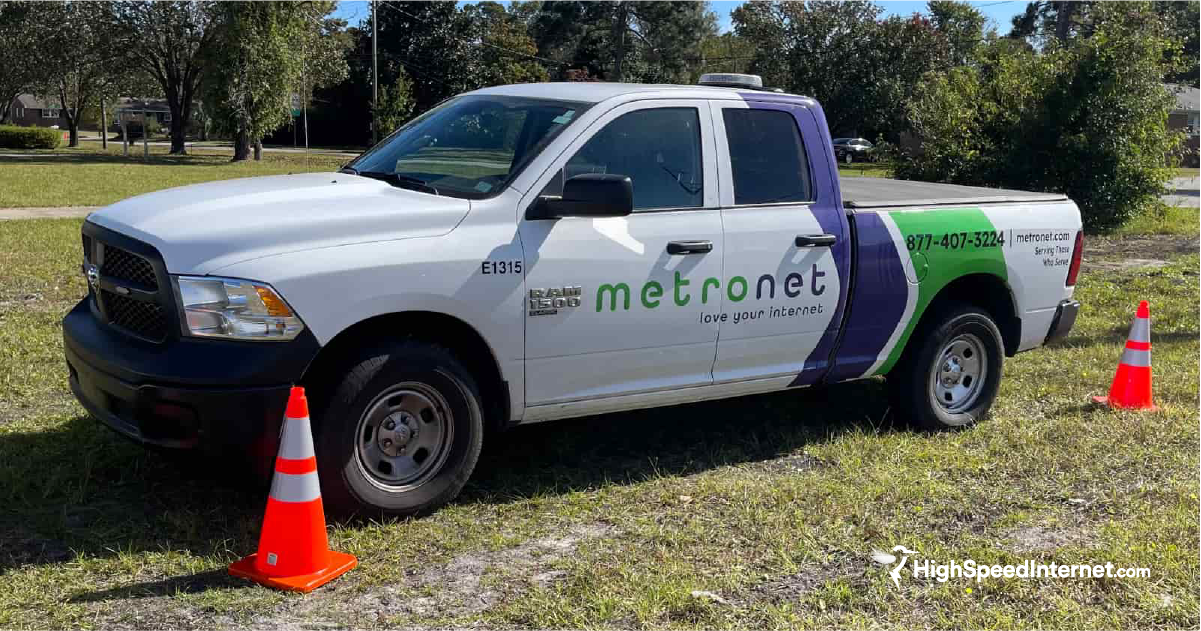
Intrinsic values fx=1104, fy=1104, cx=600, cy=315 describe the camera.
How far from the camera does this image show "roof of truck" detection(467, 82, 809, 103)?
533 cm

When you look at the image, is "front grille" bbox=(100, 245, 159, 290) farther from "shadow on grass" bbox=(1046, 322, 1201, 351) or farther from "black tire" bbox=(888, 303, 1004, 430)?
"shadow on grass" bbox=(1046, 322, 1201, 351)

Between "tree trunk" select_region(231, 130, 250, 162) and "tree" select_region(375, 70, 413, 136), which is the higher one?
"tree" select_region(375, 70, 413, 136)

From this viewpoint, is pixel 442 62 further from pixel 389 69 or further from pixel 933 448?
pixel 933 448

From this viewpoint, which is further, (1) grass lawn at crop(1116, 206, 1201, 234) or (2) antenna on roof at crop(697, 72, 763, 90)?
(1) grass lawn at crop(1116, 206, 1201, 234)

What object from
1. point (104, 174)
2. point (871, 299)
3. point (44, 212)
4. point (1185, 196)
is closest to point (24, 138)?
point (104, 174)

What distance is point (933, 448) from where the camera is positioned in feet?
20.1

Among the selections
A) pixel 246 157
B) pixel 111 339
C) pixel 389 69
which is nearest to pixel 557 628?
pixel 111 339

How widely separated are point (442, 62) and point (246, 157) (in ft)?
64.4

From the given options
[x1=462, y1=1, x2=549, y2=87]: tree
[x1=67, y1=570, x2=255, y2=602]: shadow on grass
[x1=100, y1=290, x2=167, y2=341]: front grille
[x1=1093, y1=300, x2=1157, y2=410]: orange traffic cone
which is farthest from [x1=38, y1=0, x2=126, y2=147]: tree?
[x1=67, y1=570, x2=255, y2=602]: shadow on grass

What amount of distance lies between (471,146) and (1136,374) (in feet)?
14.9

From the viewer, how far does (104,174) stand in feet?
98.6

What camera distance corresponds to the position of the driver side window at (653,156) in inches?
202

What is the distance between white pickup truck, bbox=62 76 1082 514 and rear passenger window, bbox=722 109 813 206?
0.04 feet

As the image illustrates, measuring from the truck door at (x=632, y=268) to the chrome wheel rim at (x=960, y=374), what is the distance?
178 centimetres
